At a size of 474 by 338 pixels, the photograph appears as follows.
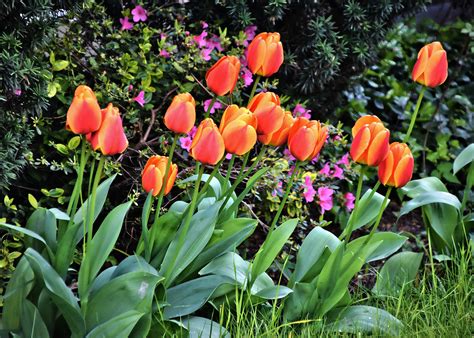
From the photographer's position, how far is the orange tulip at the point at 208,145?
221 cm

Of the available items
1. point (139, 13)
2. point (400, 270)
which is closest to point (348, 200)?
point (400, 270)

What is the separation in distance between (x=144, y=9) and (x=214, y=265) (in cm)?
133

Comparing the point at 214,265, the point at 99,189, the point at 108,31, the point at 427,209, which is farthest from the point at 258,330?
the point at 108,31

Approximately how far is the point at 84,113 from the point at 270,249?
0.88 metres

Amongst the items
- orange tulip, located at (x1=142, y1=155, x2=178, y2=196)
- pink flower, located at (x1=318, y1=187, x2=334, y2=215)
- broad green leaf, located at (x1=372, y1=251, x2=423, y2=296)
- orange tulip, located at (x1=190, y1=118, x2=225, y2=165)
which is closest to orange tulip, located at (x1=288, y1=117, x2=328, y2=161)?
orange tulip, located at (x1=190, y1=118, x2=225, y2=165)

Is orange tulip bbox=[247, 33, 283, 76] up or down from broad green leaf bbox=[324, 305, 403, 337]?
up

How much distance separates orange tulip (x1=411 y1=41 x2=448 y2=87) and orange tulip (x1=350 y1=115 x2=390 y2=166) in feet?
0.91

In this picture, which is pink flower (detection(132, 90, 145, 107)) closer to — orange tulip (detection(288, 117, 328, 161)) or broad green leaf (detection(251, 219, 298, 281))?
broad green leaf (detection(251, 219, 298, 281))

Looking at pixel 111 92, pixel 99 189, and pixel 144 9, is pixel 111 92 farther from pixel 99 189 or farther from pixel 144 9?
pixel 99 189

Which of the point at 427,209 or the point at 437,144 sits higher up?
the point at 427,209

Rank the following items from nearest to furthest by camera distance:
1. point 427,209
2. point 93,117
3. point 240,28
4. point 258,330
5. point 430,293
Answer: point 93,117, point 258,330, point 430,293, point 427,209, point 240,28

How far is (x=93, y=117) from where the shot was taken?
2.12 metres

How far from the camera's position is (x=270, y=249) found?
272 centimetres

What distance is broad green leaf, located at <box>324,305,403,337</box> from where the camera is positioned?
268 cm
